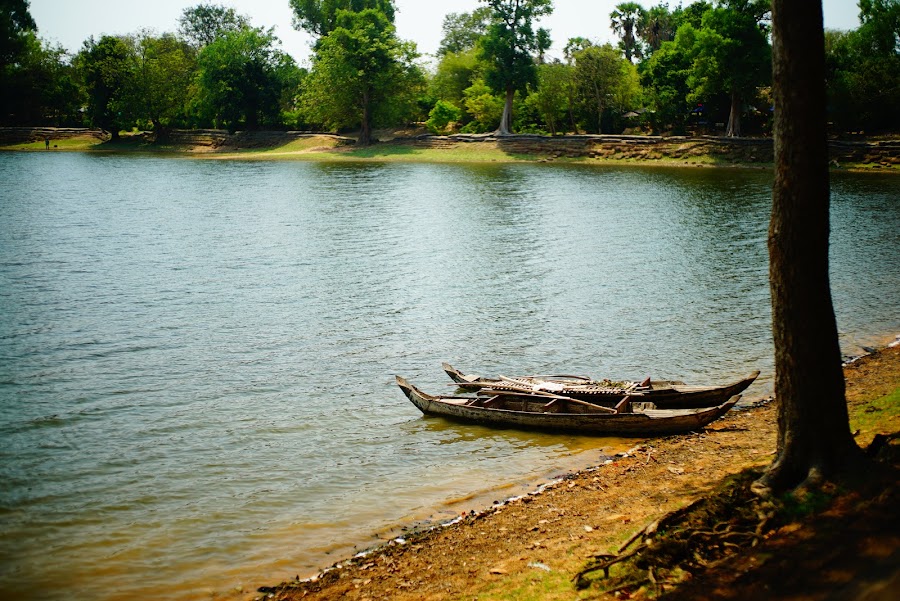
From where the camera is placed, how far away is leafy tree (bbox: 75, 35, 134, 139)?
110 metres

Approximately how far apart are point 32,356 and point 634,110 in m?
87.3

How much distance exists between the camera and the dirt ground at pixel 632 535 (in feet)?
26.7

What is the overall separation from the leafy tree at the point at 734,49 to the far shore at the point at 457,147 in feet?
19.4

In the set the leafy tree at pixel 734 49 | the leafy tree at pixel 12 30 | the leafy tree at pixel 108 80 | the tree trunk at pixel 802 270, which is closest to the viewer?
the tree trunk at pixel 802 270

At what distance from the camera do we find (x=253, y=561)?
12.1m

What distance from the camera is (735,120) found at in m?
82.8

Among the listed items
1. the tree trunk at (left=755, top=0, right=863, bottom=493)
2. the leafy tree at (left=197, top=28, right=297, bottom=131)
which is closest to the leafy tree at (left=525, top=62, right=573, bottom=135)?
the leafy tree at (left=197, top=28, right=297, bottom=131)

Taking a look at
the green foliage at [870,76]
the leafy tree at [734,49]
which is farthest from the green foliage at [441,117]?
the green foliage at [870,76]

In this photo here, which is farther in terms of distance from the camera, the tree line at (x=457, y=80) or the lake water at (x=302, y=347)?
the tree line at (x=457, y=80)

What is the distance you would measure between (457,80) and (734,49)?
47515 millimetres

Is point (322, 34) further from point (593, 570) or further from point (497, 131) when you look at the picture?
point (593, 570)

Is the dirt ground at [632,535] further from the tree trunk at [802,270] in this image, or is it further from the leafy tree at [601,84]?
the leafy tree at [601,84]

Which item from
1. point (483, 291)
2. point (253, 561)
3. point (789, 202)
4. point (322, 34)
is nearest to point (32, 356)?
point (253, 561)

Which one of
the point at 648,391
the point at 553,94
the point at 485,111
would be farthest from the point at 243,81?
the point at 648,391
